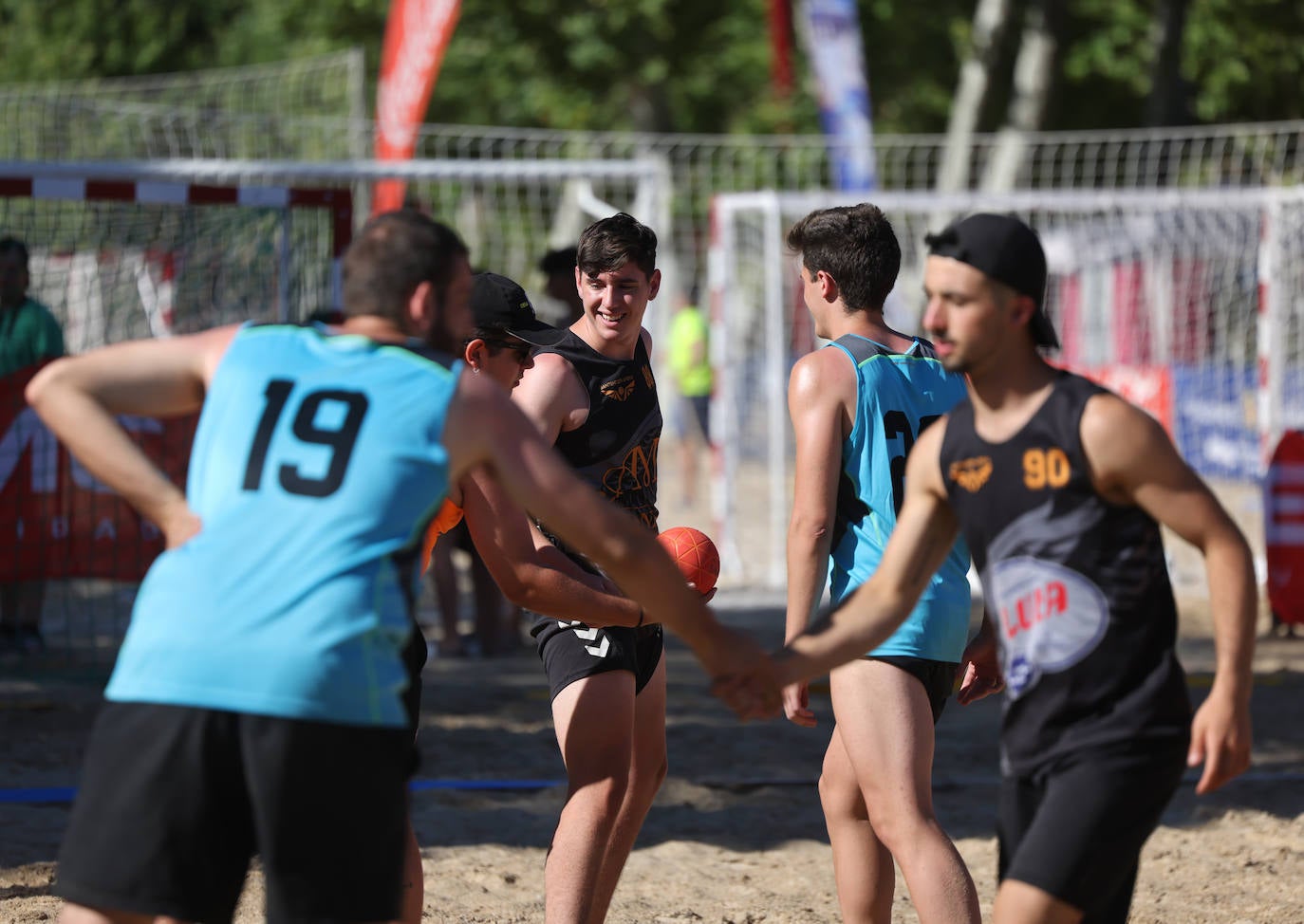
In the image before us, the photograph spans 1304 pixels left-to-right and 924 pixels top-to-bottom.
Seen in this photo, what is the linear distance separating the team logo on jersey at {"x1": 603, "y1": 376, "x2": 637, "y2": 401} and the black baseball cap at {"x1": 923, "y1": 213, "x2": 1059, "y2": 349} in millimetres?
1303

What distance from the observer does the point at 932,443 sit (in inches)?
128

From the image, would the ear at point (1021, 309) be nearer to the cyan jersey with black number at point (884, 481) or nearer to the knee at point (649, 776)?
the cyan jersey with black number at point (884, 481)

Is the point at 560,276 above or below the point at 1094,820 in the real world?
above

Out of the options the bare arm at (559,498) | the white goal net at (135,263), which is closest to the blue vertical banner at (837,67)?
the white goal net at (135,263)

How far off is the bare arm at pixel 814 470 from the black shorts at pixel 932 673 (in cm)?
24

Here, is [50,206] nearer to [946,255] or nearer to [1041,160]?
[946,255]

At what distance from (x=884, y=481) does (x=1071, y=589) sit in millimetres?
1075

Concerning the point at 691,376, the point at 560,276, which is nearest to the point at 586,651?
the point at 560,276

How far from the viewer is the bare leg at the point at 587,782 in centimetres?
396

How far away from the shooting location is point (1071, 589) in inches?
119

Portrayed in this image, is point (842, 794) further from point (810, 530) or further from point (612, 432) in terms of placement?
point (612, 432)

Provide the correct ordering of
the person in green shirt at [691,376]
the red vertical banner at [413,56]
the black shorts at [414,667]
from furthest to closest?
the person in green shirt at [691,376]
the red vertical banner at [413,56]
the black shorts at [414,667]

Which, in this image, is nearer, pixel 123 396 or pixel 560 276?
pixel 123 396

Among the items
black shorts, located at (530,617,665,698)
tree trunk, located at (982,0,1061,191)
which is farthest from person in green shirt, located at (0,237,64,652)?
tree trunk, located at (982,0,1061,191)
